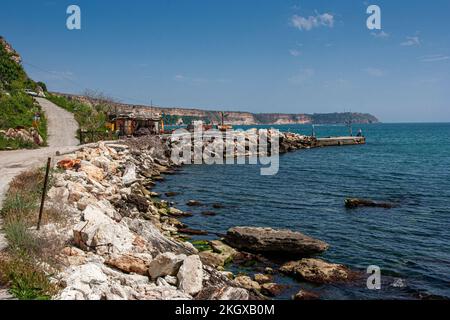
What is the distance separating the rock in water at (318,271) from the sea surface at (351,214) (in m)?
0.37

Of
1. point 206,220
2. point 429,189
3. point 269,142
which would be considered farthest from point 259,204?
point 269,142

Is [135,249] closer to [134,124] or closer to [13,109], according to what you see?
[13,109]

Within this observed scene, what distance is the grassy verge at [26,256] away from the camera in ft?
22.5

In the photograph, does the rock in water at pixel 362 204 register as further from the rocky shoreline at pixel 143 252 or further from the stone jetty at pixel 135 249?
the stone jetty at pixel 135 249

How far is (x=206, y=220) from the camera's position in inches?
787

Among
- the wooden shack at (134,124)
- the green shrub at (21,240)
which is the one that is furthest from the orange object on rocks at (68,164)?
the wooden shack at (134,124)

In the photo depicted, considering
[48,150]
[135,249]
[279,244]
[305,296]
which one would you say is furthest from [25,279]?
[48,150]

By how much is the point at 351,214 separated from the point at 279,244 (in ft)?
26.3

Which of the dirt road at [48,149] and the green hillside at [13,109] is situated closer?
the dirt road at [48,149]

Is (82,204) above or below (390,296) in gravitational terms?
above

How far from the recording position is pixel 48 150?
27000 millimetres
